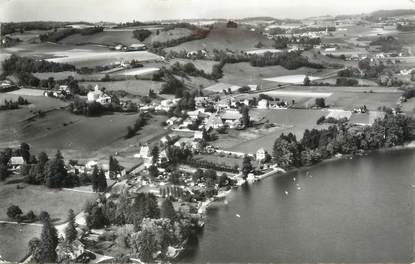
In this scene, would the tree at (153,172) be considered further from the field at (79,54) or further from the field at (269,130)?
the field at (79,54)

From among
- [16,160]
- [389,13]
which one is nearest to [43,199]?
[16,160]

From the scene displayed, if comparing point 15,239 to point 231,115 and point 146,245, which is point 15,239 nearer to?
point 146,245

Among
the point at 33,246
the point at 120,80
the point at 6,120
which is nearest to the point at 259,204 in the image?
the point at 33,246

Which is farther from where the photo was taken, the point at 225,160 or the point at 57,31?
the point at 57,31

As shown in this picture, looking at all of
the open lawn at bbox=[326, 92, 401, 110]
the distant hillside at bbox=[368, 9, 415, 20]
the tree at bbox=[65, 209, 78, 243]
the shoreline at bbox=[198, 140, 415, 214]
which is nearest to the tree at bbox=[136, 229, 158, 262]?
the tree at bbox=[65, 209, 78, 243]

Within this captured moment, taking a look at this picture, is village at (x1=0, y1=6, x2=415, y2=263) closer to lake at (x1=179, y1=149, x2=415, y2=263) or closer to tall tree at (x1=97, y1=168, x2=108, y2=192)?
tall tree at (x1=97, y1=168, x2=108, y2=192)

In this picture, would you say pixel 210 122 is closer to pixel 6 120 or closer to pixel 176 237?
pixel 6 120
